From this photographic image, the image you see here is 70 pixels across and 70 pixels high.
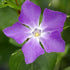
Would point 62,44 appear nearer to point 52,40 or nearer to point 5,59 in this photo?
point 52,40

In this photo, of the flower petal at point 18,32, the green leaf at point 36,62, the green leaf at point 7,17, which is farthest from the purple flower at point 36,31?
the green leaf at point 7,17

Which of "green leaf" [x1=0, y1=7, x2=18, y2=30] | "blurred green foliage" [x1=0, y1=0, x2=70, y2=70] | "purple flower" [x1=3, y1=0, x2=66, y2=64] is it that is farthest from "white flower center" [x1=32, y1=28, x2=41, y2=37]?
"green leaf" [x1=0, y1=7, x2=18, y2=30]

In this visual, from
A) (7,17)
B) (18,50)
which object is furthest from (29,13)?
(7,17)

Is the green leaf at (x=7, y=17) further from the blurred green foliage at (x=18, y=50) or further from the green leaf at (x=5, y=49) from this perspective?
the green leaf at (x=5, y=49)

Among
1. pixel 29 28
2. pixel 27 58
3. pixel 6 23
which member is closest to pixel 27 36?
pixel 29 28

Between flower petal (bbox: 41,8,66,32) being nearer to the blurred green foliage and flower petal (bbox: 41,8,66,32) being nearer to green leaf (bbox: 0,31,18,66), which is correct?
the blurred green foliage

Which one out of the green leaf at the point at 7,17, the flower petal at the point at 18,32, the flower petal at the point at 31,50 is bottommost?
the green leaf at the point at 7,17
